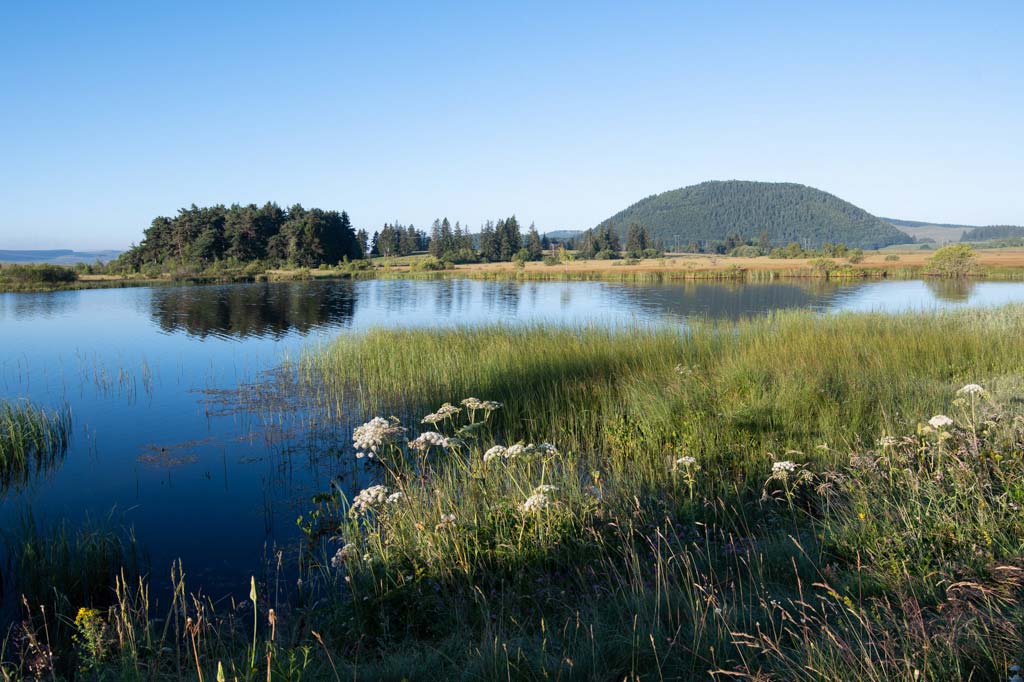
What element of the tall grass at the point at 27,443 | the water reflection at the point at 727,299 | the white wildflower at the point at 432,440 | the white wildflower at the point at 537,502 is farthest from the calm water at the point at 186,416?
the white wildflower at the point at 537,502

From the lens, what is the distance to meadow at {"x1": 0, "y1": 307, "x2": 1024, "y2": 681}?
278 cm

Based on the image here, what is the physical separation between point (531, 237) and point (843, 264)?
193 ft

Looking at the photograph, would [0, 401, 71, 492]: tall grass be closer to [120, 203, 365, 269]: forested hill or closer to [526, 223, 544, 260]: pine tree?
[120, 203, 365, 269]: forested hill

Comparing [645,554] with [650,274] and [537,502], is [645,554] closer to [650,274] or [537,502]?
[537,502]

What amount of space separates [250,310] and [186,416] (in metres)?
22.1

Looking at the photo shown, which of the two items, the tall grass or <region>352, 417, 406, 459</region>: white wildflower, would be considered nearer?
<region>352, 417, 406, 459</region>: white wildflower

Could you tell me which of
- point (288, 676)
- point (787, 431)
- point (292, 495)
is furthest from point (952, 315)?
point (288, 676)

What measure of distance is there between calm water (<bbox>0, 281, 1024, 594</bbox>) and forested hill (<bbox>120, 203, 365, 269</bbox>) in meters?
40.9

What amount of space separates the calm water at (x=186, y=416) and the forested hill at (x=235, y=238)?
40894mm

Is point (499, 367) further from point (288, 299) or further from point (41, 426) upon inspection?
point (288, 299)

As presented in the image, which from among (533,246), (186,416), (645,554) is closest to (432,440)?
(645,554)

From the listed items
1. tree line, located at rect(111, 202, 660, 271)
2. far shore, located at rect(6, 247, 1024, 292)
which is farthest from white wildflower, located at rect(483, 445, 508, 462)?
tree line, located at rect(111, 202, 660, 271)

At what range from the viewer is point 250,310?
31922mm

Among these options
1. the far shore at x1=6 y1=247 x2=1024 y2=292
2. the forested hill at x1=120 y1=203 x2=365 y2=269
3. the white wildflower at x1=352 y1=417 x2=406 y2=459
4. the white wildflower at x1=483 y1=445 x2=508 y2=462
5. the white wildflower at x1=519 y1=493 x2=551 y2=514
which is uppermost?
the forested hill at x1=120 y1=203 x2=365 y2=269
